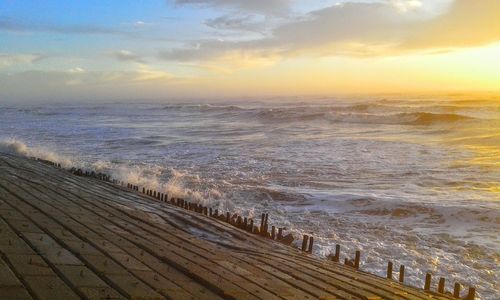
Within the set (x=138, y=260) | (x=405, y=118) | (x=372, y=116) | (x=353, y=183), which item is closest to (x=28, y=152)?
(x=353, y=183)

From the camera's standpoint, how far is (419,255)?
1054cm

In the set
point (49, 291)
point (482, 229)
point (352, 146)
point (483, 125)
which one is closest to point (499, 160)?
point (352, 146)

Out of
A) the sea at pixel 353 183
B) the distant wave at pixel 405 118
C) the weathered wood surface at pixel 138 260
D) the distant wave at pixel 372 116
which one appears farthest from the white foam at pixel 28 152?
the distant wave at pixel 405 118

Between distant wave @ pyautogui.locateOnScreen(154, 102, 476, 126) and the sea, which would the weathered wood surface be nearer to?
the sea

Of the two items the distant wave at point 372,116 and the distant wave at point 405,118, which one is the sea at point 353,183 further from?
the distant wave at point 372,116

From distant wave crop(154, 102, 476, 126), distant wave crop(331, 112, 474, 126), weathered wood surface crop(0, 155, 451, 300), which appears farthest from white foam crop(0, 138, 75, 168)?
distant wave crop(331, 112, 474, 126)

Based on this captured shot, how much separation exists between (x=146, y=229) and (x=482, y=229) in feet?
32.0

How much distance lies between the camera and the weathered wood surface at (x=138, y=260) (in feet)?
13.4

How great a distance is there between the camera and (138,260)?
16.8 feet

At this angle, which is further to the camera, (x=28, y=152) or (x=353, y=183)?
(x=28, y=152)

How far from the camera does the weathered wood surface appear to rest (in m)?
4.09

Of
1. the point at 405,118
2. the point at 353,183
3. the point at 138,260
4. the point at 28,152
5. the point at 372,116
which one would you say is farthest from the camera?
the point at 372,116

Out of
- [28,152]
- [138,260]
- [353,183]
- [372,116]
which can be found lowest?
[353,183]

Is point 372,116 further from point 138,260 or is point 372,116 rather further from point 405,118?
point 138,260
